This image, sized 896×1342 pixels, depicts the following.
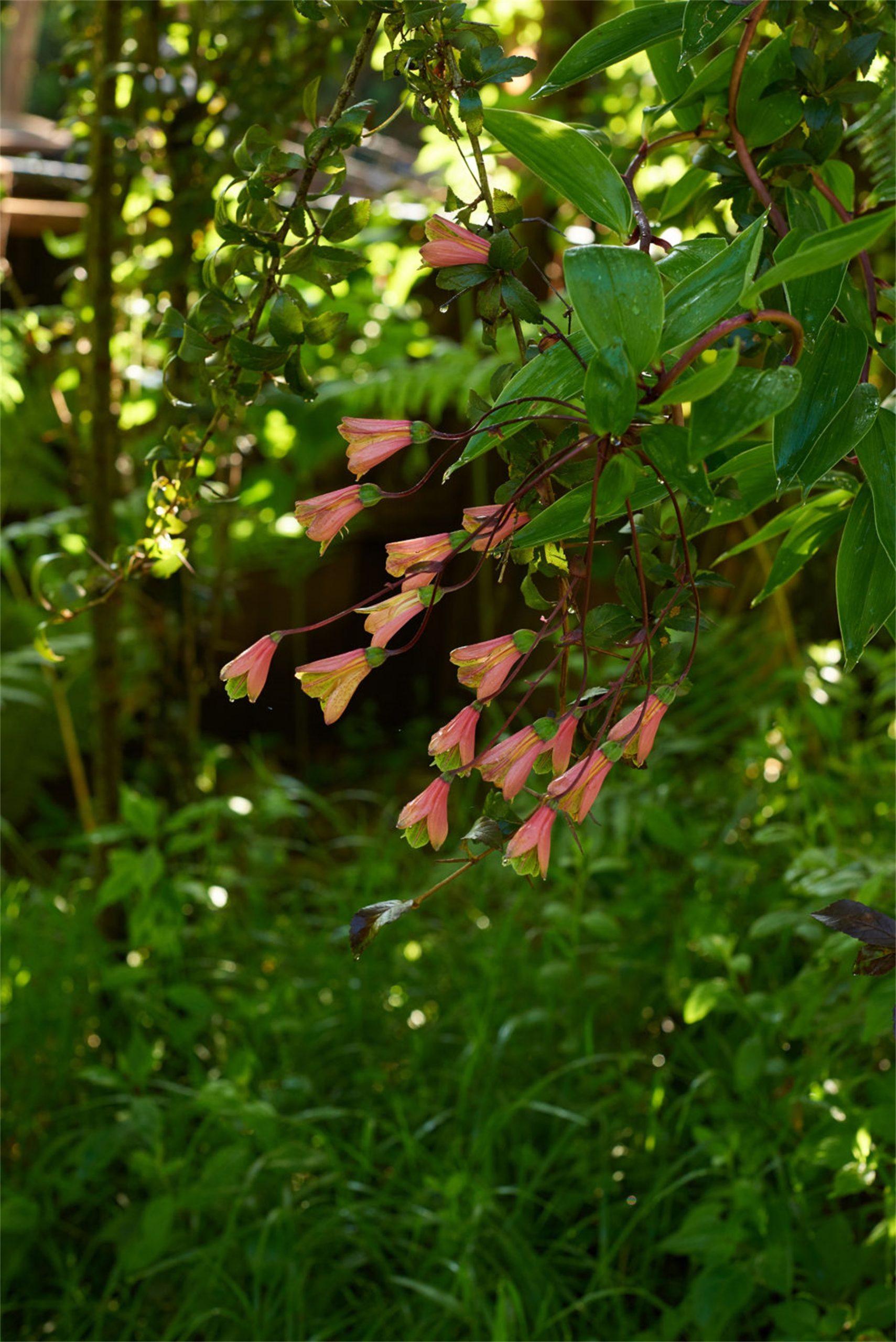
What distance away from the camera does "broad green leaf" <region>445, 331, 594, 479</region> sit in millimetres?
427

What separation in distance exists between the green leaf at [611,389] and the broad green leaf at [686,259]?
0.39 ft

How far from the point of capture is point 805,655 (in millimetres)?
1816

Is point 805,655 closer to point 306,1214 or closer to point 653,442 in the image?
point 306,1214

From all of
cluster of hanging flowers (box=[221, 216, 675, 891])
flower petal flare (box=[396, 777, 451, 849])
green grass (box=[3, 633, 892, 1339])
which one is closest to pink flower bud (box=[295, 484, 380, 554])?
cluster of hanging flowers (box=[221, 216, 675, 891])

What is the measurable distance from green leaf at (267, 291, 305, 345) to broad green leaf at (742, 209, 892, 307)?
267 millimetres

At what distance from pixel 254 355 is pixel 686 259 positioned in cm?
22

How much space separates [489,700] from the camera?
18.3 inches

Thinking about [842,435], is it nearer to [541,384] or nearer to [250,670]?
[541,384]

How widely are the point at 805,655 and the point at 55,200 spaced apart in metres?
2.40

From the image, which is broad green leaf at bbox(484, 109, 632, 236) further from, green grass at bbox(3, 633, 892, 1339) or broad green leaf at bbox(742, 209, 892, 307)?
green grass at bbox(3, 633, 892, 1339)

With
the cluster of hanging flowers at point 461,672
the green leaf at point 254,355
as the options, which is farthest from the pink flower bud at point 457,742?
the green leaf at point 254,355

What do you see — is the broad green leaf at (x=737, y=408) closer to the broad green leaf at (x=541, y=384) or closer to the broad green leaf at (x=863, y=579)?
the broad green leaf at (x=541, y=384)

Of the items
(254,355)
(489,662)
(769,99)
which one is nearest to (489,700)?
(489,662)

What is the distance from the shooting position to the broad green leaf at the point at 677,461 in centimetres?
39
